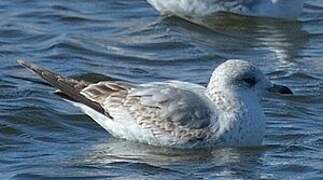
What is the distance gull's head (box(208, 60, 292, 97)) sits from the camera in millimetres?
10734

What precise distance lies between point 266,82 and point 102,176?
165 cm

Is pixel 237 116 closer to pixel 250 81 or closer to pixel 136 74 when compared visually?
pixel 250 81

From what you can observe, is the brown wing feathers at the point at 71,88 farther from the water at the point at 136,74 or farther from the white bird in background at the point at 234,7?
the white bird in background at the point at 234,7

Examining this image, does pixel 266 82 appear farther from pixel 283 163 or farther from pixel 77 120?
pixel 77 120

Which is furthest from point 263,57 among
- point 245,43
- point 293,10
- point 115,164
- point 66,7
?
Result: point 115,164

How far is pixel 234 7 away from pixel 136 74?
2907 mm

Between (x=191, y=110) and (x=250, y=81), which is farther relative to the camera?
(x=250, y=81)

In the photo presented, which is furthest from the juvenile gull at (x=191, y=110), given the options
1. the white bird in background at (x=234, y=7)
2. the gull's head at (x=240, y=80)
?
the white bird in background at (x=234, y=7)

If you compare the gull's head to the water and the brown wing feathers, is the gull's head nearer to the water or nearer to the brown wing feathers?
the water

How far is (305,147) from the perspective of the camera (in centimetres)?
1082

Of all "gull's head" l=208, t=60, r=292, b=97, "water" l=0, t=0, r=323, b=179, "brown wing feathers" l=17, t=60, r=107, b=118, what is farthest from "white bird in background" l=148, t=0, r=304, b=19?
"gull's head" l=208, t=60, r=292, b=97

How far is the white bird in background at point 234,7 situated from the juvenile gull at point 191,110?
15.7 ft

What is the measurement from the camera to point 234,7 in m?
15.7

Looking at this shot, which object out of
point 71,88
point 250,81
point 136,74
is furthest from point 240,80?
point 136,74
